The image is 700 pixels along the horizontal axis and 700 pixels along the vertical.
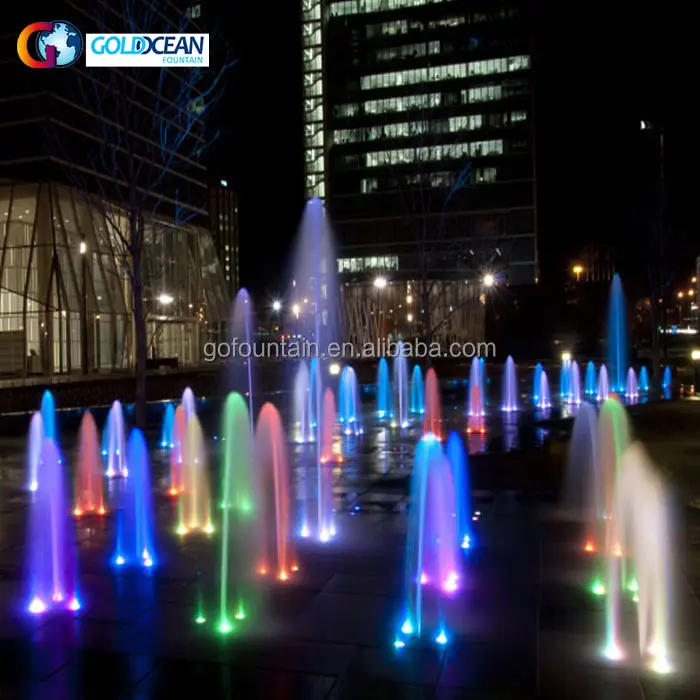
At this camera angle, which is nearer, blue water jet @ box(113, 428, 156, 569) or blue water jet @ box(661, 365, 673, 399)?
blue water jet @ box(113, 428, 156, 569)

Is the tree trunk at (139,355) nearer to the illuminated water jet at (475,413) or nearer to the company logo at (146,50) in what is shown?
the company logo at (146,50)

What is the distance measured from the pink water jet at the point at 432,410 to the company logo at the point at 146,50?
1030cm

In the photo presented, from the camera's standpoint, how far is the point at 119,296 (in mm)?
39781

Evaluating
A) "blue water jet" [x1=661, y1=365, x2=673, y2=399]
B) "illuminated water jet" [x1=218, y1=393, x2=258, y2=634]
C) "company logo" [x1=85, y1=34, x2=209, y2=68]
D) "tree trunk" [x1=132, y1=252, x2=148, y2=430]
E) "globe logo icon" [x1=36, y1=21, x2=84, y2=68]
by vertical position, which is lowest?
"illuminated water jet" [x1=218, y1=393, x2=258, y2=634]

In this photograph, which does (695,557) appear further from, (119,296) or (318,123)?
(318,123)

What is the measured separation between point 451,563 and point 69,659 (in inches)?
122

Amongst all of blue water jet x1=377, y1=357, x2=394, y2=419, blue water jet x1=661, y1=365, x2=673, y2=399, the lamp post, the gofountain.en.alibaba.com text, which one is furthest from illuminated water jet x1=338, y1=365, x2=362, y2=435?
the gofountain.en.alibaba.com text

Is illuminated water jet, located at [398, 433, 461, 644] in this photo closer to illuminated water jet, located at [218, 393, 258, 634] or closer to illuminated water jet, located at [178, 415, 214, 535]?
illuminated water jet, located at [218, 393, 258, 634]

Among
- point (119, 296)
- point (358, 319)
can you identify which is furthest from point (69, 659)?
point (358, 319)

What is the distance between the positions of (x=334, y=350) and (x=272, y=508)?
3864cm

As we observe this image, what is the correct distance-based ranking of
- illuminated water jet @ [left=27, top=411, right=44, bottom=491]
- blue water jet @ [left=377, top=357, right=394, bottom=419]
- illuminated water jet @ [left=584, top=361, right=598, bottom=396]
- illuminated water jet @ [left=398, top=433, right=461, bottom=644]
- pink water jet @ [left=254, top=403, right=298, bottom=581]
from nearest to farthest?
illuminated water jet @ [left=398, top=433, right=461, bottom=644]
pink water jet @ [left=254, top=403, right=298, bottom=581]
illuminated water jet @ [left=27, top=411, right=44, bottom=491]
blue water jet @ [left=377, top=357, right=394, bottom=419]
illuminated water jet @ [left=584, top=361, right=598, bottom=396]

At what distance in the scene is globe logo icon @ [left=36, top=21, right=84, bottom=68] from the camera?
1050 inches

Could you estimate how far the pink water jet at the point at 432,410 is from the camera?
52.8ft

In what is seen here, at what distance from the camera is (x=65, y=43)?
1078 inches
